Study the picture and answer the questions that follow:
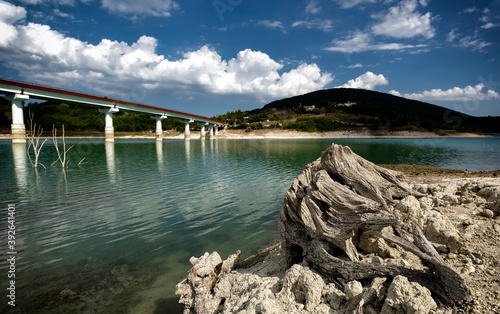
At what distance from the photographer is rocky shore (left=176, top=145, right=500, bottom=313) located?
3.25 meters

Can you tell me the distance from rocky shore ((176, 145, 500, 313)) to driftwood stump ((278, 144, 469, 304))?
0.05ft

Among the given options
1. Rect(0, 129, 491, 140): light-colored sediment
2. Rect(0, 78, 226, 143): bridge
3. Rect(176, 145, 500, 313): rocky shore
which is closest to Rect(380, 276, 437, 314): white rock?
Rect(176, 145, 500, 313): rocky shore

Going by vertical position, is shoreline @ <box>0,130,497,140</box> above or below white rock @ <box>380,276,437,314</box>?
above

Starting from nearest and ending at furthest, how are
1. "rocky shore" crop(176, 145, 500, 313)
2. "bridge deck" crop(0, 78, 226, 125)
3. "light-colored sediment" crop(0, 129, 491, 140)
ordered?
1. "rocky shore" crop(176, 145, 500, 313)
2. "bridge deck" crop(0, 78, 226, 125)
3. "light-colored sediment" crop(0, 129, 491, 140)

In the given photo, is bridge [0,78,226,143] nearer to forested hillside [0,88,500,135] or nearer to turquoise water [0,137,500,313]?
forested hillside [0,88,500,135]

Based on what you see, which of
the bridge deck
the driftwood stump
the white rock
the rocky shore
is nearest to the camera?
the white rock

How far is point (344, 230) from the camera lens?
4281 mm

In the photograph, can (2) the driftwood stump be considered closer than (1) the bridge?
Yes

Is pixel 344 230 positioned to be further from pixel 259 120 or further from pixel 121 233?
pixel 259 120

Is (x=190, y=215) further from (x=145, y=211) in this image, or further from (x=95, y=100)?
(x=95, y=100)

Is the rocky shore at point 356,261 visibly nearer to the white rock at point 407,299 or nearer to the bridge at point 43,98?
the white rock at point 407,299

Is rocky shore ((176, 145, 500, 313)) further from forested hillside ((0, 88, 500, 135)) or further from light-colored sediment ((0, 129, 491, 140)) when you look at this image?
light-colored sediment ((0, 129, 491, 140))

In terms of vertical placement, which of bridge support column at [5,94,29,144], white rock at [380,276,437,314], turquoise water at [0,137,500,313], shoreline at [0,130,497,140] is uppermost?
bridge support column at [5,94,29,144]

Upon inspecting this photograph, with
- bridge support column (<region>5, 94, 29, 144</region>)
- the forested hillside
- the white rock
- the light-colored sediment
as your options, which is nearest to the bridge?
bridge support column (<region>5, 94, 29, 144</region>)
